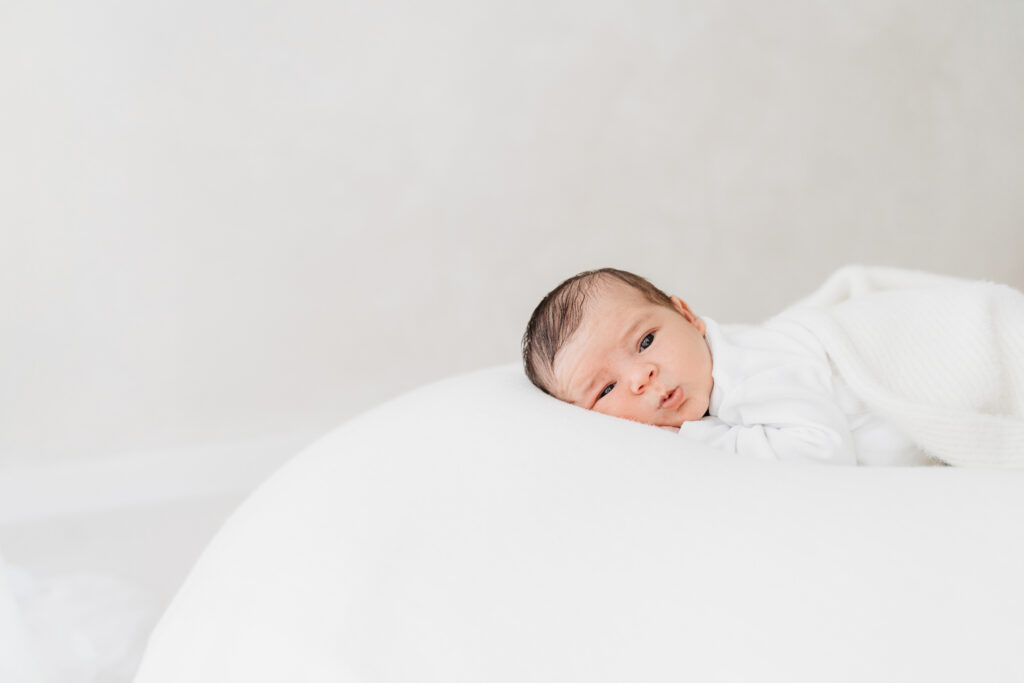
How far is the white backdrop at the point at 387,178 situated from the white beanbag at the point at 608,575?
138cm

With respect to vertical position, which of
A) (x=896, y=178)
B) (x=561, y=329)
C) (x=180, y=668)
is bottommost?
(x=180, y=668)

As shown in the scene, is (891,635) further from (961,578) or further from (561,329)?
(561,329)

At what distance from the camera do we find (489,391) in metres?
1.01

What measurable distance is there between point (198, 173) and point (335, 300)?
432 mm

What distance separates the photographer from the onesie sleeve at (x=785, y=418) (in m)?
1.05

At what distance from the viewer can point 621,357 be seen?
3.83 feet

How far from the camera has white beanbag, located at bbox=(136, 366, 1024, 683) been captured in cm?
61

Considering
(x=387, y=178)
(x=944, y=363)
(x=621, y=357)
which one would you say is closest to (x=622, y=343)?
(x=621, y=357)

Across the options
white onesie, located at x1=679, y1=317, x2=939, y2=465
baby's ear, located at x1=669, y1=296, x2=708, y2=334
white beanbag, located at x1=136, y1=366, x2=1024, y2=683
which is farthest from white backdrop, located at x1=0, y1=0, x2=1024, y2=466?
white beanbag, located at x1=136, y1=366, x2=1024, y2=683

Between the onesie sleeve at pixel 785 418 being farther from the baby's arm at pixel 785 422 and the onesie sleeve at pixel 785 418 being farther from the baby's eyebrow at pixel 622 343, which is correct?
the baby's eyebrow at pixel 622 343

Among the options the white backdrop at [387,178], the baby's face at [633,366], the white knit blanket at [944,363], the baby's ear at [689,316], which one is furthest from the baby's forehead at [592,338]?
the white backdrop at [387,178]

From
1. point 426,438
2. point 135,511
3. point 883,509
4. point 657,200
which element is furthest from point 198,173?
point 883,509

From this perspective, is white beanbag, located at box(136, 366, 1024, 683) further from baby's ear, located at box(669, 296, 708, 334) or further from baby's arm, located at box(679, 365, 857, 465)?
baby's ear, located at box(669, 296, 708, 334)

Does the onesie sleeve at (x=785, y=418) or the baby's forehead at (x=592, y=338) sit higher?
the baby's forehead at (x=592, y=338)
